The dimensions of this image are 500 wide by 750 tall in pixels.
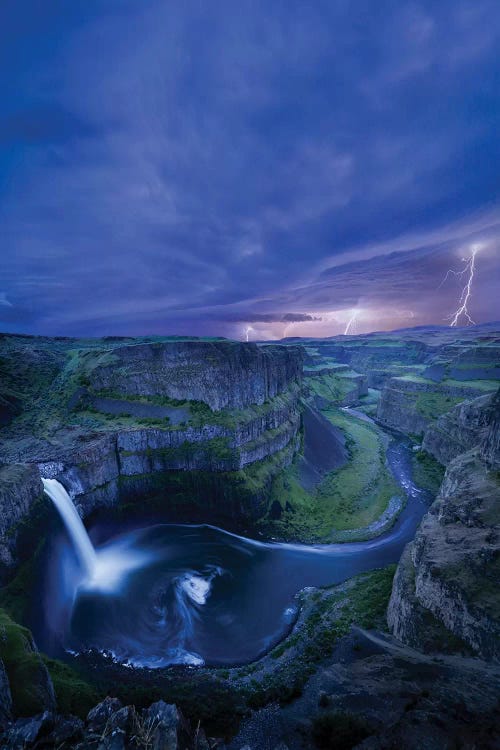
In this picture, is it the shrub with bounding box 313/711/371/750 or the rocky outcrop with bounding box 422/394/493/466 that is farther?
the rocky outcrop with bounding box 422/394/493/466

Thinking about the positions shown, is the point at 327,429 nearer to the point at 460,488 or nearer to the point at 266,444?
the point at 266,444

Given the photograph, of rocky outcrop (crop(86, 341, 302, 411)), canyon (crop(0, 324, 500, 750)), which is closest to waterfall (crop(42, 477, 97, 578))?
canyon (crop(0, 324, 500, 750))

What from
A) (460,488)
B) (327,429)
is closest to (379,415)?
(327,429)

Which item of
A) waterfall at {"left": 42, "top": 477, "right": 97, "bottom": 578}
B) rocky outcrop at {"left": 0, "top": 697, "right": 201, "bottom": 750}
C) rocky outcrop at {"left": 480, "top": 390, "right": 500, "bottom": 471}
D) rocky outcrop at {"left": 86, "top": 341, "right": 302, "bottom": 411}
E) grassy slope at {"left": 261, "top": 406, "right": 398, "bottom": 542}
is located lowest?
grassy slope at {"left": 261, "top": 406, "right": 398, "bottom": 542}

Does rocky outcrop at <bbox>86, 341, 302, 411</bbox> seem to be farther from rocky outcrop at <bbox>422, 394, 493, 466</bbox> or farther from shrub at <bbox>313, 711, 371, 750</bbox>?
rocky outcrop at <bbox>422, 394, 493, 466</bbox>

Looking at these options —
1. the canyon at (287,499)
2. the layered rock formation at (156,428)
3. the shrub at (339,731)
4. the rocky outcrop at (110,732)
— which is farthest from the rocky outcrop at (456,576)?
the layered rock formation at (156,428)

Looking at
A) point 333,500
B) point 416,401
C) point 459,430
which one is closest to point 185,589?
point 333,500

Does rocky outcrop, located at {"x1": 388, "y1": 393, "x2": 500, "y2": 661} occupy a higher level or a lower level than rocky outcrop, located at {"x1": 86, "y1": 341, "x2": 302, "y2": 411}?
lower

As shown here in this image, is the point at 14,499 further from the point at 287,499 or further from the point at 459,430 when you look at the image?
the point at 459,430
